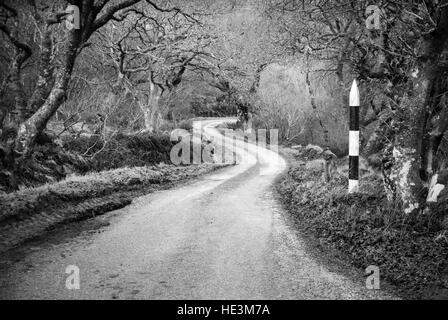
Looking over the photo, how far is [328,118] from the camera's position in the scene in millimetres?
29562

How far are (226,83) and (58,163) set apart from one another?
10416 mm

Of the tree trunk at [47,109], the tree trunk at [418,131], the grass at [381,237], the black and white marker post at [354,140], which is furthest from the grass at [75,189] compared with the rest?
the tree trunk at [418,131]

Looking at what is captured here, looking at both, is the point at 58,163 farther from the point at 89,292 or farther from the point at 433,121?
the point at 433,121

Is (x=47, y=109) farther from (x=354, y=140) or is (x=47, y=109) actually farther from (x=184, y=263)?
(x=354, y=140)

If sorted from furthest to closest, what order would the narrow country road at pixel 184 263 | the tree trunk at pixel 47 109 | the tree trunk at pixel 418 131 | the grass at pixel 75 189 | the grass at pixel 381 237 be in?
the tree trunk at pixel 47 109 < the grass at pixel 75 189 < the tree trunk at pixel 418 131 < the grass at pixel 381 237 < the narrow country road at pixel 184 263

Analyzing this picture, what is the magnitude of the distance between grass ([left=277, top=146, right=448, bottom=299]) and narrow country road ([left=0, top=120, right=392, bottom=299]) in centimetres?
45

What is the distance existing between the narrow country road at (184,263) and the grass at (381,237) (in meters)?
0.45

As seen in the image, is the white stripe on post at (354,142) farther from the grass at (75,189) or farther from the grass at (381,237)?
the grass at (75,189)

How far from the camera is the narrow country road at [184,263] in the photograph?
4297 mm

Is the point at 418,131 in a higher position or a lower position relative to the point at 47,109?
lower

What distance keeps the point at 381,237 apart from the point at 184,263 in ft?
9.39

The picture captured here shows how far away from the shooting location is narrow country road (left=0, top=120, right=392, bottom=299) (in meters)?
4.30

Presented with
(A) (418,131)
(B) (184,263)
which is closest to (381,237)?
(A) (418,131)

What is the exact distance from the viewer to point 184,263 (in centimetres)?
520
